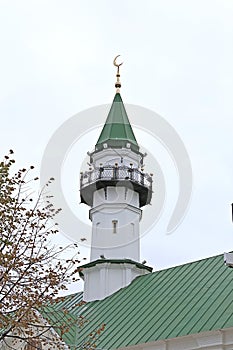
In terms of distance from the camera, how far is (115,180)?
35.9 meters

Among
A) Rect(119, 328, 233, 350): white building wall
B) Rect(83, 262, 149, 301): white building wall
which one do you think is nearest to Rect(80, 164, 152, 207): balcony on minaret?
Rect(83, 262, 149, 301): white building wall

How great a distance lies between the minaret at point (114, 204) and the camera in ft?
111

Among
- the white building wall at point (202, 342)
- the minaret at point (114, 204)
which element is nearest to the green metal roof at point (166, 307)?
the white building wall at point (202, 342)

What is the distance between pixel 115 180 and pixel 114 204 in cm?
136

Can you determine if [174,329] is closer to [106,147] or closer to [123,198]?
[123,198]

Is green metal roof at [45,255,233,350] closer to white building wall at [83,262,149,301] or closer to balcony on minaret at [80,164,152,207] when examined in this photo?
white building wall at [83,262,149,301]

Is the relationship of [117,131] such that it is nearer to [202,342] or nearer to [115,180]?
[115,180]

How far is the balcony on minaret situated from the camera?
3600 cm

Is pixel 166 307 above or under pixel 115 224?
under

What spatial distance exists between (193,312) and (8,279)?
1179 cm

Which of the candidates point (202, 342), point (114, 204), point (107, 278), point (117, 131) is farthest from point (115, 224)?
point (202, 342)

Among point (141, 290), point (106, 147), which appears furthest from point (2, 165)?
point (106, 147)

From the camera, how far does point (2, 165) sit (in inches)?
550

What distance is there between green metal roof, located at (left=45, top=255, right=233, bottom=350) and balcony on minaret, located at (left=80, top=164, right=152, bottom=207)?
6.35 m
